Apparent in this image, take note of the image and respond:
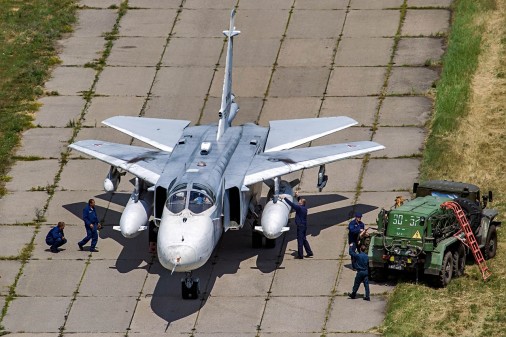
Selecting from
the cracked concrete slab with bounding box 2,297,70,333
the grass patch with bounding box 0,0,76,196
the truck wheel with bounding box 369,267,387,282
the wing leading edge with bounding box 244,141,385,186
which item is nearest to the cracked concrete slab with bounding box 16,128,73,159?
the grass patch with bounding box 0,0,76,196

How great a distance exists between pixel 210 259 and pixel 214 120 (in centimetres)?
931

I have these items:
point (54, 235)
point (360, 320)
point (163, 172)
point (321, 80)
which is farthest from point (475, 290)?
point (321, 80)

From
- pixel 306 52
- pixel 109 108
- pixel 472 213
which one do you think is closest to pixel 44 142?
pixel 109 108

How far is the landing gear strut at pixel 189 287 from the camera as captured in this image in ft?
109

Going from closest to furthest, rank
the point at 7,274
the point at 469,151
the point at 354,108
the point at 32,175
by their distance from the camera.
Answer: the point at 7,274 < the point at 32,175 < the point at 469,151 < the point at 354,108

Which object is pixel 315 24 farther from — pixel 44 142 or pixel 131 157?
pixel 131 157

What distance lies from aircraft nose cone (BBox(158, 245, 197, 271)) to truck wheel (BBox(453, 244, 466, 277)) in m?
6.75

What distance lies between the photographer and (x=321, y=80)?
4653 centimetres

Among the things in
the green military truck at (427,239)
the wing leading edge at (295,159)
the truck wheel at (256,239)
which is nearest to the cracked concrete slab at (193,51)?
the wing leading edge at (295,159)

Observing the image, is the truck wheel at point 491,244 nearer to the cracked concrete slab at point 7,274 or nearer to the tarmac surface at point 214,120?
the tarmac surface at point 214,120

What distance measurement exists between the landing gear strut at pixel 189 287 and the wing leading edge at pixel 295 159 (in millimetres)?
3130

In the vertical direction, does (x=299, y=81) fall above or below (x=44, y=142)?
above

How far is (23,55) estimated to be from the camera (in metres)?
49.4

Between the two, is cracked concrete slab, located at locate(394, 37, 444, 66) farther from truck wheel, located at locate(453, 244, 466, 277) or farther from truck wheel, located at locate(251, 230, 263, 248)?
truck wheel, located at locate(453, 244, 466, 277)
